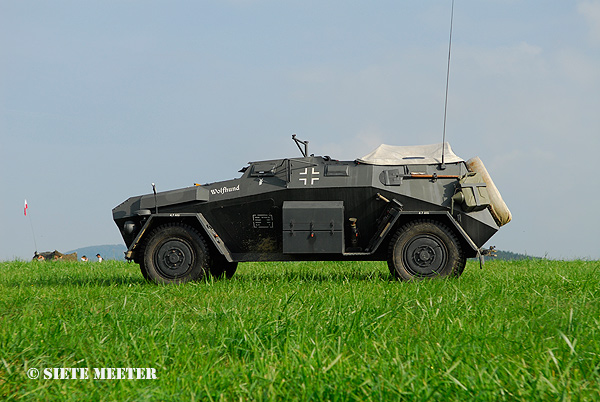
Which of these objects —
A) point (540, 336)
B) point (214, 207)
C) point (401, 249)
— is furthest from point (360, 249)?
point (540, 336)

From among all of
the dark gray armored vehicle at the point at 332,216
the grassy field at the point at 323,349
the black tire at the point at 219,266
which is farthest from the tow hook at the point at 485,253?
the black tire at the point at 219,266

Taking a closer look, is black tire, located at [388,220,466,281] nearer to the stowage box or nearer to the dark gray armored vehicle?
the dark gray armored vehicle

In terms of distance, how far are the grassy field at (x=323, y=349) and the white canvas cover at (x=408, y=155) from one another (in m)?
2.71

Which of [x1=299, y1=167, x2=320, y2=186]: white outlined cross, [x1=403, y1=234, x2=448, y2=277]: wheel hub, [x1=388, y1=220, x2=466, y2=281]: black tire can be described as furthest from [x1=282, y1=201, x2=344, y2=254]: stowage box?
[x1=403, y1=234, x2=448, y2=277]: wheel hub

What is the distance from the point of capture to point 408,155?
8.36 metres

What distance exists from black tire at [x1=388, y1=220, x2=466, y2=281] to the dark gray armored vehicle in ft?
0.05

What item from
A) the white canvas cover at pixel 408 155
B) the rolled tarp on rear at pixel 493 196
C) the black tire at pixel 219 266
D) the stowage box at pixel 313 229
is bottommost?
the black tire at pixel 219 266

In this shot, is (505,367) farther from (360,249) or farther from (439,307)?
(360,249)

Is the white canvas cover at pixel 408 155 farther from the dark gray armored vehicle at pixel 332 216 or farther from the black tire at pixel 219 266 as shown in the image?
the black tire at pixel 219 266

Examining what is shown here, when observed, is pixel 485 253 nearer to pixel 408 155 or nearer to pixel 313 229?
pixel 408 155

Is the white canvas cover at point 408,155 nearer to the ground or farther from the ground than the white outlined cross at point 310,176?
farther from the ground

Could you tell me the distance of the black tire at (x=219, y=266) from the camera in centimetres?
842

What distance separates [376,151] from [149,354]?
5538 mm

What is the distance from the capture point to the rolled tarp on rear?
8.18 meters
